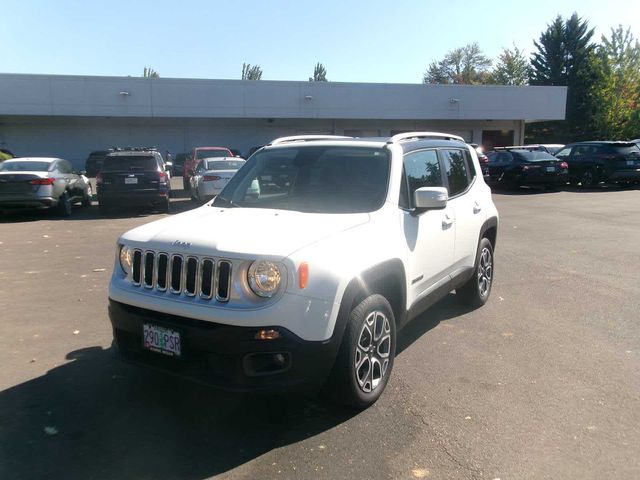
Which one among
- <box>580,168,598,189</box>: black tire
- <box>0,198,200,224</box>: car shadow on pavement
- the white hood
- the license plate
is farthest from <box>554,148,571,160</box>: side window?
the license plate

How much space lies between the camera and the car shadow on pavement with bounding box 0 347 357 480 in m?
3.13

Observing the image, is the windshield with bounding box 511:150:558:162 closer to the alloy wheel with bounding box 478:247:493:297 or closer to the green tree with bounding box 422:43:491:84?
the alloy wheel with bounding box 478:247:493:297

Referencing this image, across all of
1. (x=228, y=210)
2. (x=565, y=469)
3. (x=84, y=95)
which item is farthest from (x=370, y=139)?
(x=84, y=95)

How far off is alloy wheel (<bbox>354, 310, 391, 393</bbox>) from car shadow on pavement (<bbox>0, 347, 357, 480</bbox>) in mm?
262

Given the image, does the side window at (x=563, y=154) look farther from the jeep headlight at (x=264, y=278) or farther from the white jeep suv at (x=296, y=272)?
the jeep headlight at (x=264, y=278)

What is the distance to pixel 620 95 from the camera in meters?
49.0

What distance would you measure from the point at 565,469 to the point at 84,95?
34.1 metres

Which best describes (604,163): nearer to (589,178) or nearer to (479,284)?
(589,178)

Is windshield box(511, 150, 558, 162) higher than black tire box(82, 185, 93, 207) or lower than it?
higher

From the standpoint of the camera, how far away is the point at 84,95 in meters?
32.0

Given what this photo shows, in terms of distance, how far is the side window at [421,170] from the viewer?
462cm

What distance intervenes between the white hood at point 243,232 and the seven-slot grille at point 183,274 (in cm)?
6

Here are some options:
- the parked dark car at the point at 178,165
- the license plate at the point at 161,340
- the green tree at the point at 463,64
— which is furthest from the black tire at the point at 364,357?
the green tree at the point at 463,64

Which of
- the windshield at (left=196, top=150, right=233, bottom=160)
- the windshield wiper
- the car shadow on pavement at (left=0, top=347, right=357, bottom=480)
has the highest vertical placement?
the windshield at (left=196, top=150, right=233, bottom=160)
